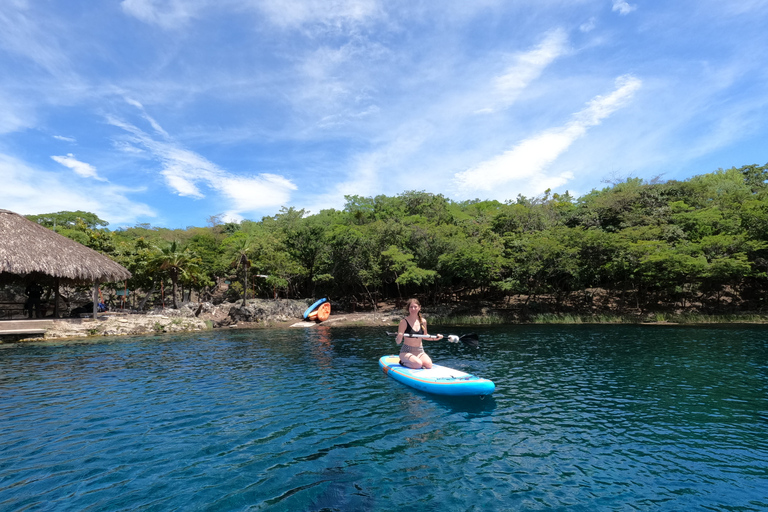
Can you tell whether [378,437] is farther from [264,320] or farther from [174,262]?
[174,262]

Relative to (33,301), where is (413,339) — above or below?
Answer: below

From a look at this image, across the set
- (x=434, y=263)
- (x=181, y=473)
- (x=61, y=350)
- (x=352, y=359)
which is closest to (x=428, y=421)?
(x=181, y=473)

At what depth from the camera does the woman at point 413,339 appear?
1093cm

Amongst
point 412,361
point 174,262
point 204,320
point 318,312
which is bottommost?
point 412,361

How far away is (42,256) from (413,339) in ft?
73.5

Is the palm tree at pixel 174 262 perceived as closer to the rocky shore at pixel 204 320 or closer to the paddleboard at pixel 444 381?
the rocky shore at pixel 204 320

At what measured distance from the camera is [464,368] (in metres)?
13.2

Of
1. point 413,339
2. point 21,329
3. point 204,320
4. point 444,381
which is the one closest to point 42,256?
point 21,329

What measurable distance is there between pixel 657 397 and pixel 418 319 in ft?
19.5

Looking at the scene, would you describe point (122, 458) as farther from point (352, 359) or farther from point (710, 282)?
point (710, 282)

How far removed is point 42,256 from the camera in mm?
22422

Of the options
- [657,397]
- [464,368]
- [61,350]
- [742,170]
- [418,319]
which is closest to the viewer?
[657,397]

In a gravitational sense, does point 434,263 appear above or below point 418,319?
above

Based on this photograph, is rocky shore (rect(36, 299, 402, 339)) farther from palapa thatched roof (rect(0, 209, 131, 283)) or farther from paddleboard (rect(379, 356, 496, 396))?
paddleboard (rect(379, 356, 496, 396))
